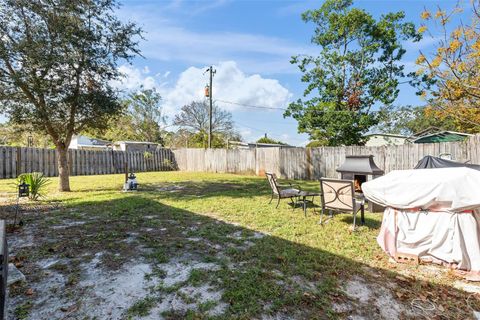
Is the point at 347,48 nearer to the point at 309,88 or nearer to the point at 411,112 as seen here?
the point at 309,88

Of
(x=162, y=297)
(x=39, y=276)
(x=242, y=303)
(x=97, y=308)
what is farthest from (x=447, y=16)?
(x=39, y=276)

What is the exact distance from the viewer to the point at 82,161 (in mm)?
14867

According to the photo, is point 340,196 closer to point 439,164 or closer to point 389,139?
point 439,164

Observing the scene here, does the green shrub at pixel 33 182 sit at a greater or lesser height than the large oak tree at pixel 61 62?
lesser

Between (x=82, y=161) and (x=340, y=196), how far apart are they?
14.8 meters

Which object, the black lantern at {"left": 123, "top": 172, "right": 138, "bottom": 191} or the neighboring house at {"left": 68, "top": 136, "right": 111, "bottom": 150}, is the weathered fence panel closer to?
the black lantern at {"left": 123, "top": 172, "right": 138, "bottom": 191}

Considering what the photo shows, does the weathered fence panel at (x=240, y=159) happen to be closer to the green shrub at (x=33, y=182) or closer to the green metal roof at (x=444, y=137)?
the green shrub at (x=33, y=182)

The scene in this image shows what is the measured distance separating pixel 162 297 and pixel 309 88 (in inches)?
654

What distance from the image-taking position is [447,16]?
6270mm

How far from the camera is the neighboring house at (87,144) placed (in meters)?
24.3

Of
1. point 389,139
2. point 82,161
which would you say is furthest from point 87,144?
point 389,139

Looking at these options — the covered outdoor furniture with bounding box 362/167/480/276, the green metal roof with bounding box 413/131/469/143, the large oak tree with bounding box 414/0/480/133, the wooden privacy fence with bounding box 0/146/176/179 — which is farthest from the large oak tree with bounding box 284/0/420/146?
the covered outdoor furniture with bounding box 362/167/480/276

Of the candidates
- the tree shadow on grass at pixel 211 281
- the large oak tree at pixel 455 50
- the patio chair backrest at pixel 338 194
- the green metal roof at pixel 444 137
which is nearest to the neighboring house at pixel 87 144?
the tree shadow on grass at pixel 211 281

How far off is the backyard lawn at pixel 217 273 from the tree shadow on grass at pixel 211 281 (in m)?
0.01
